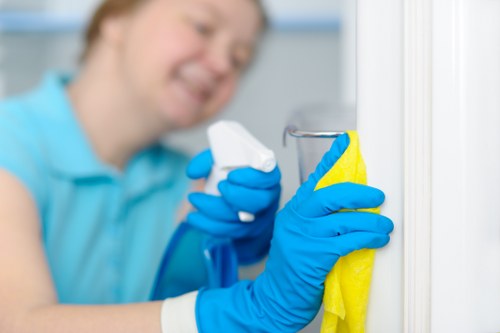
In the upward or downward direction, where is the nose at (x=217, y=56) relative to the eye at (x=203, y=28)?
downward

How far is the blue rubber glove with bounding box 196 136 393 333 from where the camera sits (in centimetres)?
69

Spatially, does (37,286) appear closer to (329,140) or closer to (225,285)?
(225,285)

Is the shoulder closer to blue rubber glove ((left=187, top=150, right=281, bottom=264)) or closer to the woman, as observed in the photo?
the woman

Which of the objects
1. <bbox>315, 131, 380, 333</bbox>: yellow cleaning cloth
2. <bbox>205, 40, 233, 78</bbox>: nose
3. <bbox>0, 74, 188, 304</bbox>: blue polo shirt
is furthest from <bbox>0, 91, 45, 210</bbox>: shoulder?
<bbox>315, 131, 380, 333</bbox>: yellow cleaning cloth

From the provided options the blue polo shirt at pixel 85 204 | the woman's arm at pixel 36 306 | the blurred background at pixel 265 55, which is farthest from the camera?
the blurred background at pixel 265 55

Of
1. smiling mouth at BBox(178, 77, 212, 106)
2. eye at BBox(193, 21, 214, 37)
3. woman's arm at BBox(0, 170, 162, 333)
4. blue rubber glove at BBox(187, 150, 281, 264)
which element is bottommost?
woman's arm at BBox(0, 170, 162, 333)

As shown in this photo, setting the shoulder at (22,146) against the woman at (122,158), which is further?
the shoulder at (22,146)

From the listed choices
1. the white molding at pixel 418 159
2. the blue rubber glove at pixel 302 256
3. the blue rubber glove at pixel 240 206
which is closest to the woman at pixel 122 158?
the blue rubber glove at pixel 240 206

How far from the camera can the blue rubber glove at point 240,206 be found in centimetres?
89

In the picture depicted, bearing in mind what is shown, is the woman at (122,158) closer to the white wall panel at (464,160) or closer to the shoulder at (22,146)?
the shoulder at (22,146)

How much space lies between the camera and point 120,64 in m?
1.52

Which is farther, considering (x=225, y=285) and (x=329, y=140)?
(x=225, y=285)

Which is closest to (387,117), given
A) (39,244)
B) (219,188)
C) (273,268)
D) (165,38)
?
(273,268)

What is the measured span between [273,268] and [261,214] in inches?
10.9
